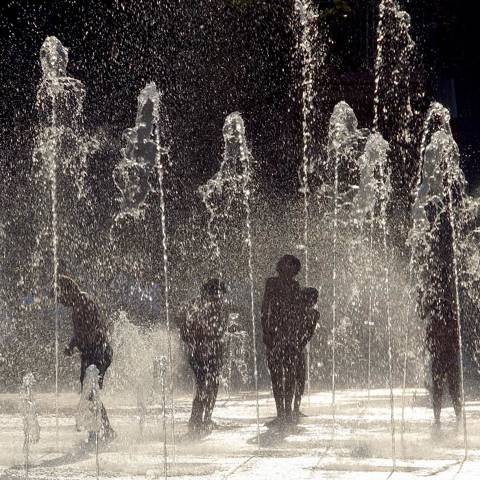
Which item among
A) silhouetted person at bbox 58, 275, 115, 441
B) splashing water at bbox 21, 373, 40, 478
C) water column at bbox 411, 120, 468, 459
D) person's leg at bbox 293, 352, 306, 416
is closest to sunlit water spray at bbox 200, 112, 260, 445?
water column at bbox 411, 120, 468, 459

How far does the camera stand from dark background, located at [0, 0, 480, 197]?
21.2 meters

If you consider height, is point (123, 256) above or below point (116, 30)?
below

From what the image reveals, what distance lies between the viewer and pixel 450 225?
936cm

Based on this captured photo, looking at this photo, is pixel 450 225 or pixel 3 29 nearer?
pixel 450 225

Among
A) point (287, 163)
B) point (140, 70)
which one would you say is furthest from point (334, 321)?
point (140, 70)

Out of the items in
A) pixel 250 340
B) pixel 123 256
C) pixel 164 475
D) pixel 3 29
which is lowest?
pixel 164 475

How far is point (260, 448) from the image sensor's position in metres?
8.67

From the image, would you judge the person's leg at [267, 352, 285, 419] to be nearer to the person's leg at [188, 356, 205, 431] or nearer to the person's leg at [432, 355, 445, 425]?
the person's leg at [188, 356, 205, 431]

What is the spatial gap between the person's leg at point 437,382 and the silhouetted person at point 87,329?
7.69 ft

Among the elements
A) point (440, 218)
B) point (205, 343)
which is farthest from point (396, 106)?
point (440, 218)

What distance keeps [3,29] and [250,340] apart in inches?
273

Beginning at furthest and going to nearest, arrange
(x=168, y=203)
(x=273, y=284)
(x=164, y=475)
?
1. (x=168, y=203)
2. (x=273, y=284)
3. (x=164, y=475)

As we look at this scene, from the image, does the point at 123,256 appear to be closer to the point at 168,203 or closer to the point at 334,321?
the point at 168,203

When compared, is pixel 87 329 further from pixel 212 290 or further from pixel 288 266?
pixel 288 266
